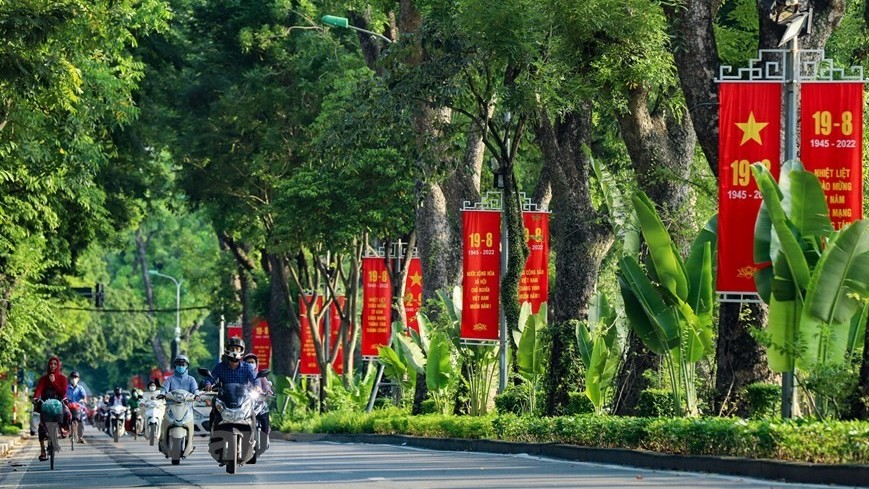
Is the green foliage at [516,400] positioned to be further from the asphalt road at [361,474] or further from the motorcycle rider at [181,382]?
the motorcycle rider at [181,382]

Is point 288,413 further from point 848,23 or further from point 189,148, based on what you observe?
point 848,23

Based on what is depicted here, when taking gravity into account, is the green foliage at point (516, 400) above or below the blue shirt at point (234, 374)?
below

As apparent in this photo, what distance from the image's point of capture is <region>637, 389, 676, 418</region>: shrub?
2350cm

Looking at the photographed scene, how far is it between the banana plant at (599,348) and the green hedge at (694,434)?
36.7 inches

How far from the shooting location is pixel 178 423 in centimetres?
2320

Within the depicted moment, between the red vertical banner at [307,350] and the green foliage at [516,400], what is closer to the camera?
the green foliage at [516,400]

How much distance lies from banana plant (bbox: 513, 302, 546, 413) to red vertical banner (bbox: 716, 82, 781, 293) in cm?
1073

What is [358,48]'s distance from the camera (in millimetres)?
48281

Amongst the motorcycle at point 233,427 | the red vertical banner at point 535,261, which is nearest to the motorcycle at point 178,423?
the motorcycle at point 233,427

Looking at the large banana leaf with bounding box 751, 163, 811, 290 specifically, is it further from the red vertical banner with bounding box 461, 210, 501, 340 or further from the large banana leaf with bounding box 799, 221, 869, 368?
the red vertical banner with bounding box 461, 210, 501, 340

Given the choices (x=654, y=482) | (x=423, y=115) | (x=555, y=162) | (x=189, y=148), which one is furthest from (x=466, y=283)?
(x=189, y=148)

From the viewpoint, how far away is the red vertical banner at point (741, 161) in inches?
753

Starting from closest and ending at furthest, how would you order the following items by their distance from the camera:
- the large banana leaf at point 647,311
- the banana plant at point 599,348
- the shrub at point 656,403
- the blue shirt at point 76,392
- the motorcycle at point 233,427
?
the motorcycle at point 233,427, the large banana leaf at point 647,311, the shrub at point 656,403, the banana plant at point 599,348, the blue shirt at point 76,392

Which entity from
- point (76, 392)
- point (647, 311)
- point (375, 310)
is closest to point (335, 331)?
point (375, 310)
